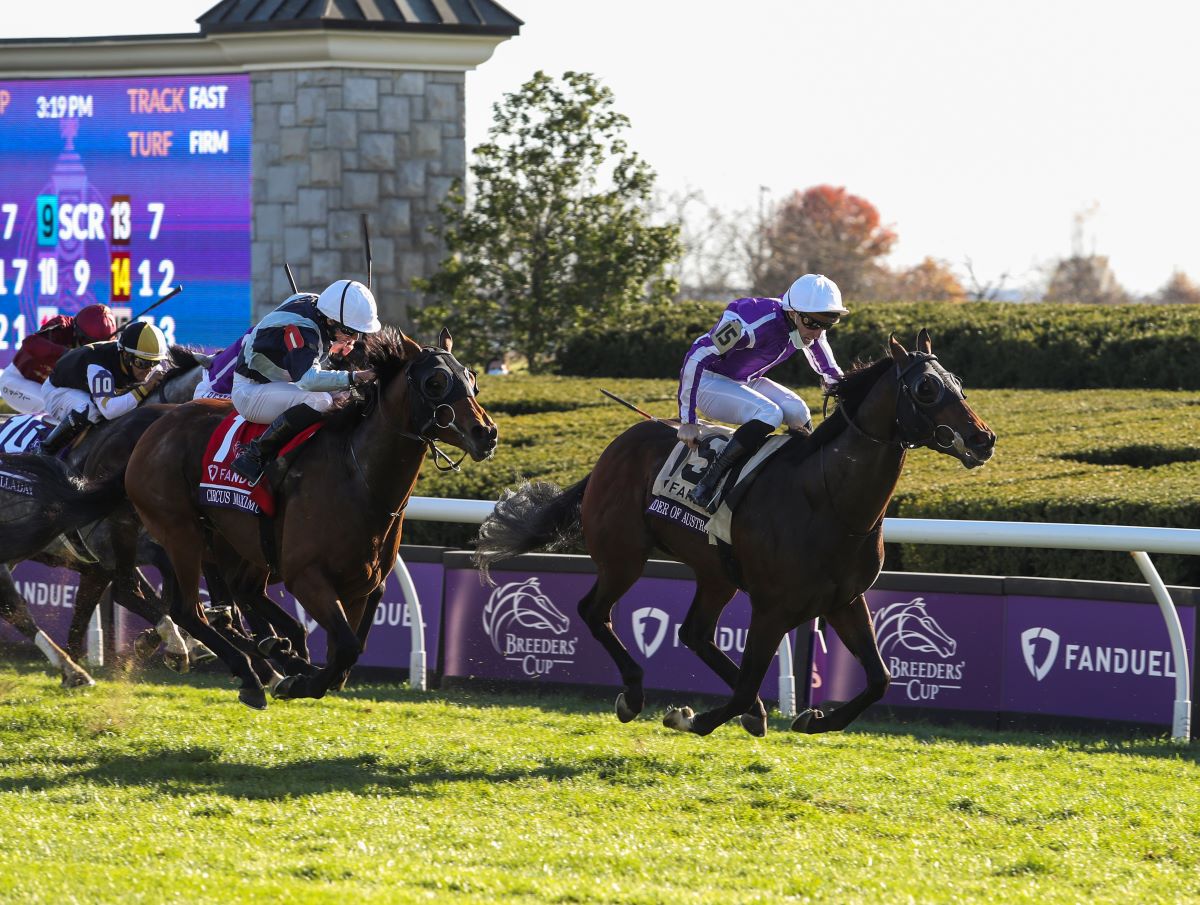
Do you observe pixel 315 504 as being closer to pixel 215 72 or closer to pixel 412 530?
pixel 412 530

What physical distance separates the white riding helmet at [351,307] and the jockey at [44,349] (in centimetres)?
217

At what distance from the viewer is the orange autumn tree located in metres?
33.0

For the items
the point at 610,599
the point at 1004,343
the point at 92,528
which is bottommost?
the point at 610,599

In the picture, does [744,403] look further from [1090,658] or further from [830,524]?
[1090,658]

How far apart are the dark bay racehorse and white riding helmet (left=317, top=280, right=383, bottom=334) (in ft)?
4.42

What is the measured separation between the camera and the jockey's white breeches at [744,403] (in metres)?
6.11

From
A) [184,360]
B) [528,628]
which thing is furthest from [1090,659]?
[184,360]

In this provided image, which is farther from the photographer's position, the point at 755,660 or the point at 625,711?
the point at 625,711

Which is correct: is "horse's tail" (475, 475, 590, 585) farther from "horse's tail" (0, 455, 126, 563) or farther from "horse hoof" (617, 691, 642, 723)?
"horse's tail" (0, 455, 126, 563)

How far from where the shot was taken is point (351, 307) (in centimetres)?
612

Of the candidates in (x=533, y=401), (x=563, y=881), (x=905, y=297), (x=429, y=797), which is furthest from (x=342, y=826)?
(x=905, y=297)

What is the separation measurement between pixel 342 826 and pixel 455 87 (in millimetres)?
9262

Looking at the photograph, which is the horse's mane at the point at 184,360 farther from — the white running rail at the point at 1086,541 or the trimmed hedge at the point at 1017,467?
the trimmed hedge at the point at 1017,467

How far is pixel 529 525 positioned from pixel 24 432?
2.52 metres
